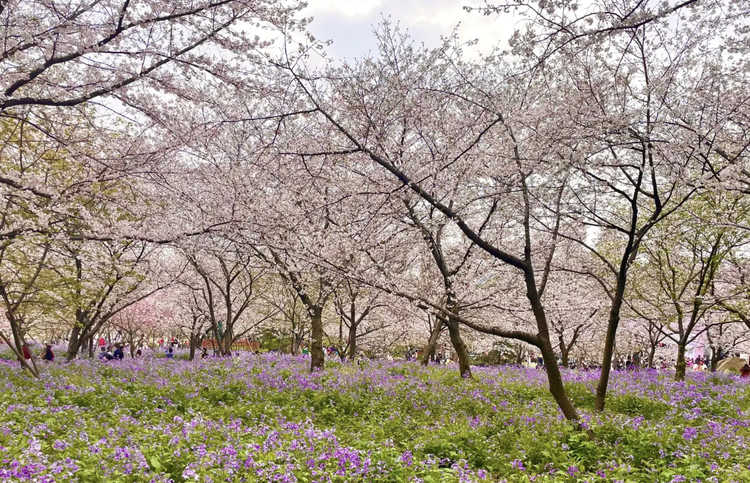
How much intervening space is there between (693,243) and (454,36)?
11.1 m

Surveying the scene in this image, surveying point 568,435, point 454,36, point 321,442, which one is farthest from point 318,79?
point 568,435

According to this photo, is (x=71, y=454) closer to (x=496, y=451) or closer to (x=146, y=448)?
(x=146, y=448)

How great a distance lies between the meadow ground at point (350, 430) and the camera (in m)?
5.39

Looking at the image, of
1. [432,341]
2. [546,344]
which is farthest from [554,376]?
[432,341]

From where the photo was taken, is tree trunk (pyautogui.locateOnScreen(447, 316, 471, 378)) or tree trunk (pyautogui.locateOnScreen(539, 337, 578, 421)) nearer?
tree trunk (pyautogui.locateOnScreen(539, 337, 578, 421))

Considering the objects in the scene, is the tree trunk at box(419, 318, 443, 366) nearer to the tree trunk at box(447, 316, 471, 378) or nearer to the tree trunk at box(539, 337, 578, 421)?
the tree trunk at box(447, 316, 471, 378)

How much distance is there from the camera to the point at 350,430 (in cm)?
825

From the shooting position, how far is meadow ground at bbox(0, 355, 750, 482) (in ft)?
17.7

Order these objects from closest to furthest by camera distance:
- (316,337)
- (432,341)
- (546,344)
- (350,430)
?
(546,344) < (350,430) < (316,337) < (432,341)

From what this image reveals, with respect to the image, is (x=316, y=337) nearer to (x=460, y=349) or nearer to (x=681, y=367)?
(x=460, y=349)

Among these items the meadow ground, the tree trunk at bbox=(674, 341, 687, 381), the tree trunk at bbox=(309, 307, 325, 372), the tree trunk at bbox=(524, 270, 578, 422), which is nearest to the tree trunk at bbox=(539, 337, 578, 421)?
the tree trunk at bbox=(524, 270, 578, 422)

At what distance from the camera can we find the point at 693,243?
1536 centimetres

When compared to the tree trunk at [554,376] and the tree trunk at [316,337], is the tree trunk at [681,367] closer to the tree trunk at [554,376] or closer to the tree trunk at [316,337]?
the tree trunk at [554,376]

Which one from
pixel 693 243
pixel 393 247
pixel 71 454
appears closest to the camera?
pixel 71 454
